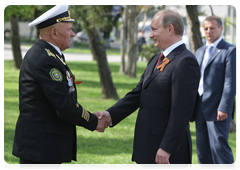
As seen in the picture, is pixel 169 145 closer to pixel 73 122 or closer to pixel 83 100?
pixel 73 122

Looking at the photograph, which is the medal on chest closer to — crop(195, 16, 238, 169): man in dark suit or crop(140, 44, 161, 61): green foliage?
crop(195, 16, 238, 169): man in dark suit

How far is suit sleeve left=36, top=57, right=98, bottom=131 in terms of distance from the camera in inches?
109

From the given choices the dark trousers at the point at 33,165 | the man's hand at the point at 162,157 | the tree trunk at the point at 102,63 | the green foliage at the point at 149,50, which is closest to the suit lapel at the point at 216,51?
the man's hand at the point at 162,157

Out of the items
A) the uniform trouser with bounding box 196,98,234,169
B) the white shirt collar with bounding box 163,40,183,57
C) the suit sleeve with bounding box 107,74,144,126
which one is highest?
the white shirt collar with bounding box 163,40,183,57

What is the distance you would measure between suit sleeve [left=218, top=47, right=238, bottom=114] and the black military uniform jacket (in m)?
2.23

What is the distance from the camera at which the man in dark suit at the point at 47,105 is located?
2816mm

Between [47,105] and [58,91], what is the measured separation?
172 millimetres

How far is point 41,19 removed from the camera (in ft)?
9.77

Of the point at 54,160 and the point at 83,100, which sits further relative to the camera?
the point at 83,100

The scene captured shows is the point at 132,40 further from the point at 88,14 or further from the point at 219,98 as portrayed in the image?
the point at 219,98

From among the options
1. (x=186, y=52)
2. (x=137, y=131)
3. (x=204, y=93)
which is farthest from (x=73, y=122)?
(x=204, y=93)

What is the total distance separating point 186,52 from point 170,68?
21 cm

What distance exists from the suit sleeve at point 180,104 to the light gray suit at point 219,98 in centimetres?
172

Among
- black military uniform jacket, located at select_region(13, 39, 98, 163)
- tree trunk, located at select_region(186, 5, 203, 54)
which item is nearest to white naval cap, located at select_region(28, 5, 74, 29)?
black military uniform jacket, located at select_region(13, 39, 98, 163)
